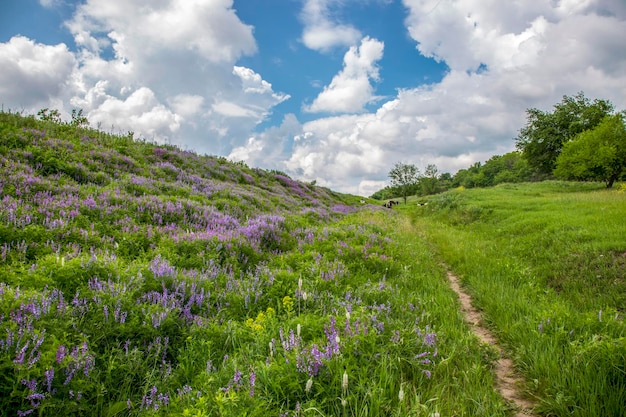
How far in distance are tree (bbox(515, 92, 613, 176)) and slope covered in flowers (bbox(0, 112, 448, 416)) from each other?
68.6 meters

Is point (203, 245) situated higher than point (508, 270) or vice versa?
point (203, 245)

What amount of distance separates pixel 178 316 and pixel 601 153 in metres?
48.6

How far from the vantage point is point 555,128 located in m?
62.9

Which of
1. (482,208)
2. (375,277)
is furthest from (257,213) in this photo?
(482,208)

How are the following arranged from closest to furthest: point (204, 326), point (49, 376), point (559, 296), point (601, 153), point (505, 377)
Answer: point (49, 376), point (204, 326), point (505, 377), point (559, 296), point (601, 153)

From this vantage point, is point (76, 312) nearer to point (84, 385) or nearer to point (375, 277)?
point (84, 385)

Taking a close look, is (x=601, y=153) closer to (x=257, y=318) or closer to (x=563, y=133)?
(x=563, y=133)

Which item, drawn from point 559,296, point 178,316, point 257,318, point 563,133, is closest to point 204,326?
point 178,316

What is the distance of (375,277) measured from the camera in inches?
306

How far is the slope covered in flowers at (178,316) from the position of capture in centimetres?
315

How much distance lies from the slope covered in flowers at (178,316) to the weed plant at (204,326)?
25 mm

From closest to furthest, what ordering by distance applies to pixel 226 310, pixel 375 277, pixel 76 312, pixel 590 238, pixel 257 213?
1. pixel 76 312
2. pixel 226 310
3. pixel 375 277
4. pixel 590 238
5. pixel 257 213

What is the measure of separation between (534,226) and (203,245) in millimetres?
14485

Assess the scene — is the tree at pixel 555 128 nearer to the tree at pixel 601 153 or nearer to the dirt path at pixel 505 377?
the tree at pixel 601 153
